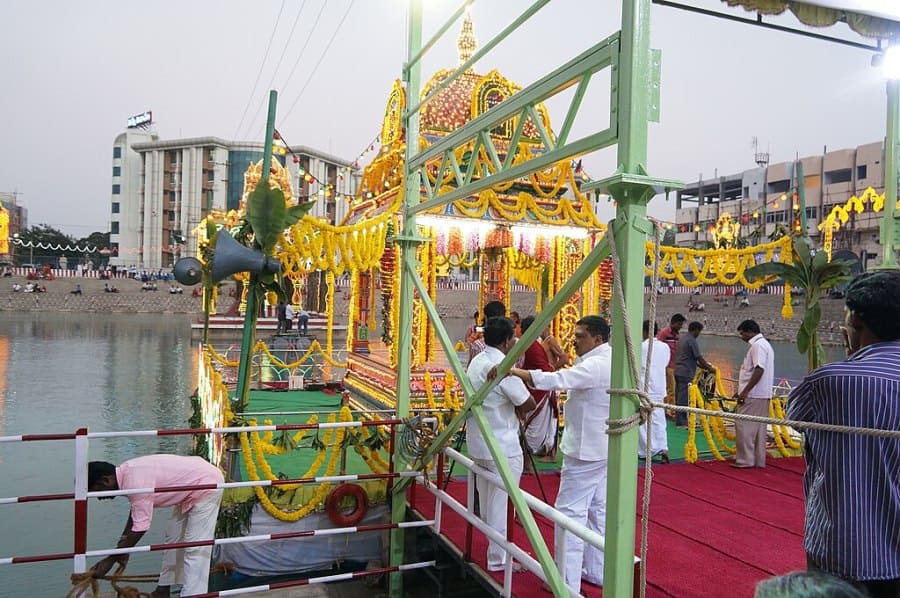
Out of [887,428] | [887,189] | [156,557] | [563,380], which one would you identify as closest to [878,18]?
[887,189]

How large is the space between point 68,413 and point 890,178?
14731 mm

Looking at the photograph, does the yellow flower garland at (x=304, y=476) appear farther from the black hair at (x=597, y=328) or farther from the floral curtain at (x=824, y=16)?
the floral curtain at (x=824, y=16)

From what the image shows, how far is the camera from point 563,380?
397 centimetres

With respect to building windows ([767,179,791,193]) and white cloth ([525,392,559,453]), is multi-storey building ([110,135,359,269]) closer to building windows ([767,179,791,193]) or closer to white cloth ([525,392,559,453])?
building windows ([767,179,791,193])

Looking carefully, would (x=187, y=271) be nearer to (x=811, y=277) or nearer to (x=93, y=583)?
(x=93, y=583)

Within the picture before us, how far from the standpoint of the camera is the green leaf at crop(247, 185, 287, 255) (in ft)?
23.9

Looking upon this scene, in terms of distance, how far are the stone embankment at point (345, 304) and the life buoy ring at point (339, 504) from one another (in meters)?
35.6

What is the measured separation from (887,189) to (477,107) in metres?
5.96

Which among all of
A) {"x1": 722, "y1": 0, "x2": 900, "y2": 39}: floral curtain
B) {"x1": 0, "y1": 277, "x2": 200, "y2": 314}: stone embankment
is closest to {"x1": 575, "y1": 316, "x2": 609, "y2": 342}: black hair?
{"x1": 722, "y1": 0, "x2": 900, "y2": 39}: floral curtain

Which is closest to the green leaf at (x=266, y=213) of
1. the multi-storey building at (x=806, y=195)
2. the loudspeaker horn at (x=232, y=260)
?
the loudspeaker horn at (x=232, y=260)

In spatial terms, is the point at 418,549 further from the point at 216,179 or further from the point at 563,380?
the point at 216,179

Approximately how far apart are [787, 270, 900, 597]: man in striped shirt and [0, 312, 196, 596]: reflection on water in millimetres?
6638

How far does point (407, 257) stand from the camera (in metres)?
5.43

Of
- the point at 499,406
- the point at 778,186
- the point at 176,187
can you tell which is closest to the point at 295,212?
the point at 499,406
